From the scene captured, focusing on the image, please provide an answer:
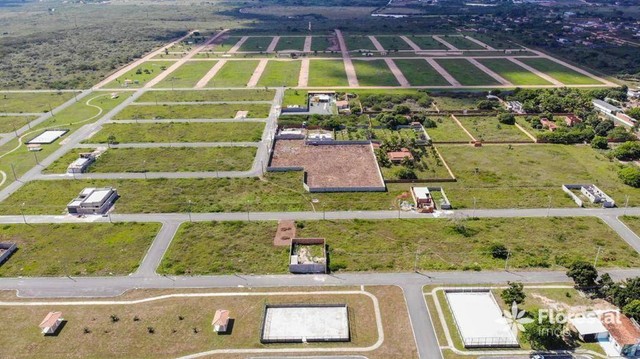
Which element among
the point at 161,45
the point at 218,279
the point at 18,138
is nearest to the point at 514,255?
the point at 218,279

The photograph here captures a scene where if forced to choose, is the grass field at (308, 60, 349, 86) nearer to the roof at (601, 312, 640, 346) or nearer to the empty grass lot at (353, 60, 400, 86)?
the empty grass lot at (353, 60, 400, 86)

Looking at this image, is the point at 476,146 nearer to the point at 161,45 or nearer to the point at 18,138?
the point at 18,138

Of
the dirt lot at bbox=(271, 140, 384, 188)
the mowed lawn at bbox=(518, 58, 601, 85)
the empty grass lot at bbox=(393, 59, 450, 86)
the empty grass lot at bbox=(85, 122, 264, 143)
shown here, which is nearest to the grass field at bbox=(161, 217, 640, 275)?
the dirt lot at bbox=(271, 140, 384, 188)

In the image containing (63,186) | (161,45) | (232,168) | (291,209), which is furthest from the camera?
(161,45)

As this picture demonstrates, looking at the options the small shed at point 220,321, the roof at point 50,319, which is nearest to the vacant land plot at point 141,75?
the roof at point 50,319

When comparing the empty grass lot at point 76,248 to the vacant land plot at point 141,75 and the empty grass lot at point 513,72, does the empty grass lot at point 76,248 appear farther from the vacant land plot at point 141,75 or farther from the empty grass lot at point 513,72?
the empty grass lot at point 513,72

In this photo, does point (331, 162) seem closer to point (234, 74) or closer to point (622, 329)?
point (622, 329)

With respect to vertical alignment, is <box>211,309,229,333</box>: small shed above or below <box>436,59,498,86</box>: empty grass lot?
below
